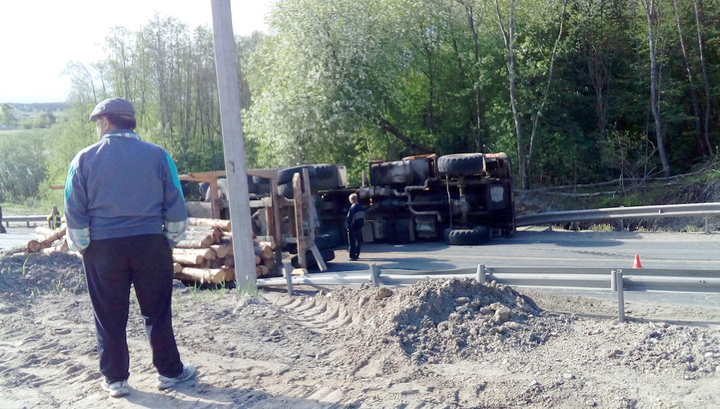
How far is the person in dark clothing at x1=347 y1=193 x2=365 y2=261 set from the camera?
14.3 m

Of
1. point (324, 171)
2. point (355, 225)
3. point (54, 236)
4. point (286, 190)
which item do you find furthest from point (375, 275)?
point (54, 236)

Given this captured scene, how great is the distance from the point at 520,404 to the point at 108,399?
10.3 ft

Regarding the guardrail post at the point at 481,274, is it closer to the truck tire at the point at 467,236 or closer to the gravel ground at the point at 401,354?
the gravel ground at the point at 401,354

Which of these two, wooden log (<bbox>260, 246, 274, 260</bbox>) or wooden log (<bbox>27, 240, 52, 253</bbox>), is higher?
wooden log (<bbox>27, 240, 52, 253</bbox>)

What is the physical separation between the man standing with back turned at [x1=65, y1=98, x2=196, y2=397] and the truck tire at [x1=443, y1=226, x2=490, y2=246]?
36.5 feet

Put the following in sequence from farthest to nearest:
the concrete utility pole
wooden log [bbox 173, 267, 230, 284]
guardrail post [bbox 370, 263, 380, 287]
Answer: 1. wooden log [bbox 173, 267, 230, 284]
2. the concrete utility pole
3. guardrail post [bbox 370, 263, 380, 287]

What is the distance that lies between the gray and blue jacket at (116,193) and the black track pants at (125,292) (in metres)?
0.11

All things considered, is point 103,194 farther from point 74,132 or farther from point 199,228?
point 74,132

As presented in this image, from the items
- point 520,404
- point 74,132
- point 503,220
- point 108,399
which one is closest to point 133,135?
point 108,399

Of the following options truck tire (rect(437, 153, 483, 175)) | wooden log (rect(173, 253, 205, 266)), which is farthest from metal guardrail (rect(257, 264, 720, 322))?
truck tire (rect(437, 153, 483, 175))

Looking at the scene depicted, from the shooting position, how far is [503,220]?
1669 cm

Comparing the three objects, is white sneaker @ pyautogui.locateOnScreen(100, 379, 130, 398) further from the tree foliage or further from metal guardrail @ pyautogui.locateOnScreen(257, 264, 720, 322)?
the tree foliage

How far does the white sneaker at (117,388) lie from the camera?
15.5ft

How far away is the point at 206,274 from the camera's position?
1020 centimetres
